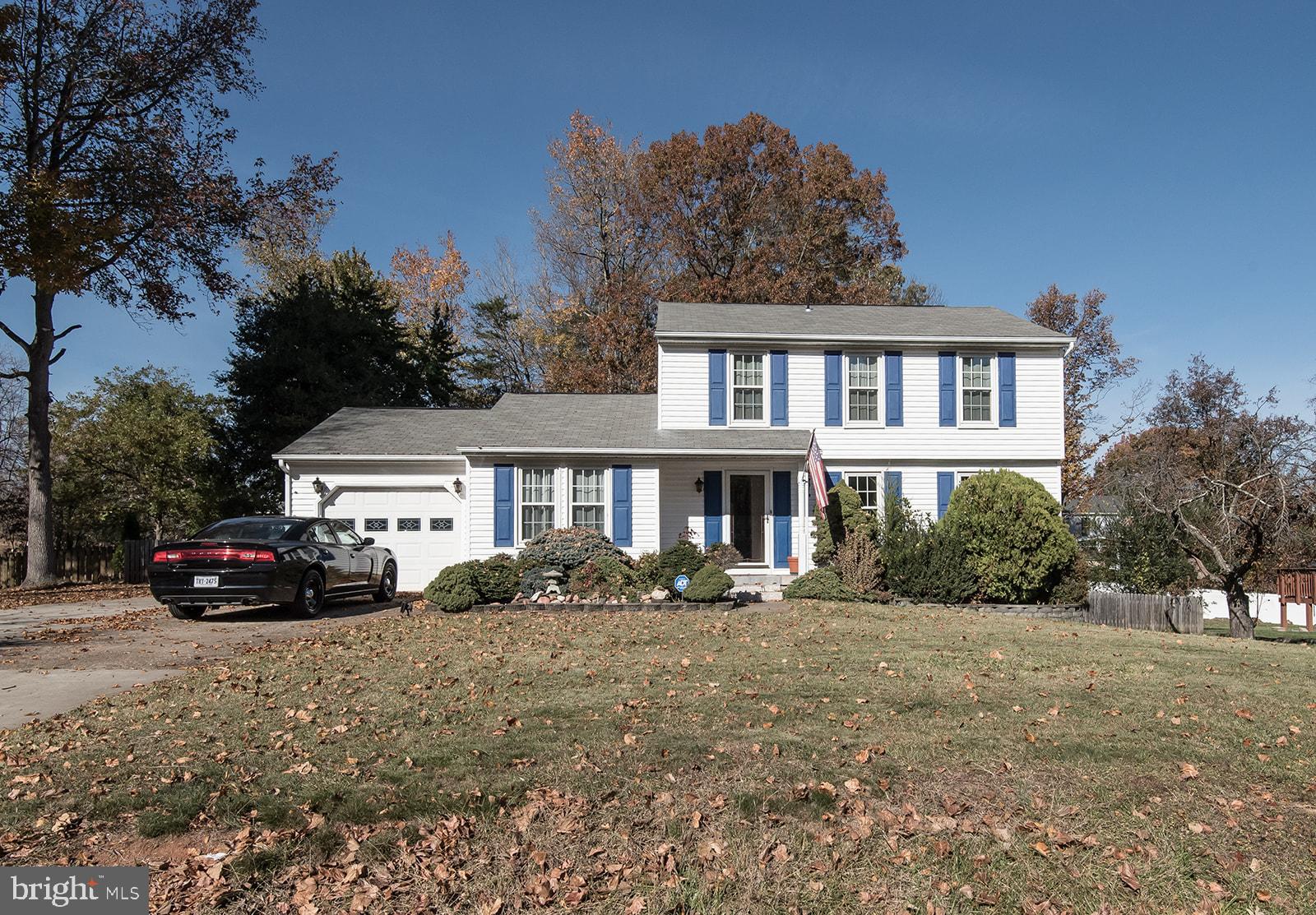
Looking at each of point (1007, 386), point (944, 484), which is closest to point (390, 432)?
point (944, 484)


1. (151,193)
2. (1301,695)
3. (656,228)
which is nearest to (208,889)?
(1301,695)

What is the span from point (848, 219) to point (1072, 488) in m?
14.1

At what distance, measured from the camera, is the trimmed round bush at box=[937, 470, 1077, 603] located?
15.5m

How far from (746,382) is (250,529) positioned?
1105 centimetres

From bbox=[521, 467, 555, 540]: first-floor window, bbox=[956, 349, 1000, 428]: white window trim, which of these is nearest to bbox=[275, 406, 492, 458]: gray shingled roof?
bbox=[521, 467, 555, 540]: first-floor window

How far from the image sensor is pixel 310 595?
13578 millimetres

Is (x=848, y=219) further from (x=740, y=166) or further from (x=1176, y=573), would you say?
(x=1176, y=573)

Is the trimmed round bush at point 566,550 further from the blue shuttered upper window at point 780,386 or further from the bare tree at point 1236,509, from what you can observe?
the bare tree at point 1236,509

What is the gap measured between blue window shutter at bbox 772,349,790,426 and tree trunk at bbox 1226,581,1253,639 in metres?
9.24

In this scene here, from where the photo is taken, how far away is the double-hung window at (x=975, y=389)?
20078 millimetres

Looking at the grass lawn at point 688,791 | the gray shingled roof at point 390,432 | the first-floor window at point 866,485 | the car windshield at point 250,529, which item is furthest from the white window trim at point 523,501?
the grass lawn at point 688,791

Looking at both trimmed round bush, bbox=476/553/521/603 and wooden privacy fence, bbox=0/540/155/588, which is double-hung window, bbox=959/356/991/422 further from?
wooden privacy fence, bbox=0/540/155/588

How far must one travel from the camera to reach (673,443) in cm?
1844

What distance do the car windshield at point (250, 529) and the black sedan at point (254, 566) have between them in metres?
0.01
